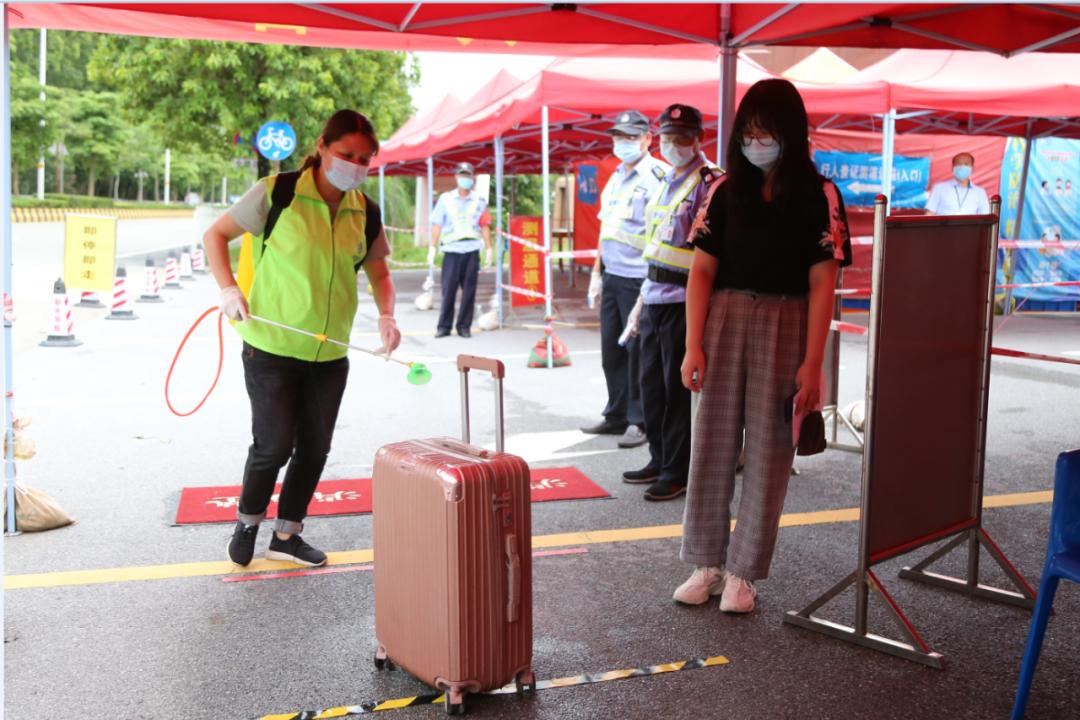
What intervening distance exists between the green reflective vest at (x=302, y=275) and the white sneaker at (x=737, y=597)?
1.83 m

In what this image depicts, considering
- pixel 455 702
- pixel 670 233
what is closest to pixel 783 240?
pixel 670 233

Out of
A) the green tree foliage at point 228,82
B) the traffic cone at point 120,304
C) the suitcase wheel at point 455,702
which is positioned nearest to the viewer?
the suitcase wheel at point 455,702

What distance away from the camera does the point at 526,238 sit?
15203 millimetres

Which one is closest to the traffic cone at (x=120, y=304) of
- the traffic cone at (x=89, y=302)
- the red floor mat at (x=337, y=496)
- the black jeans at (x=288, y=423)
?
the traffic cone at (x=89, y=302)

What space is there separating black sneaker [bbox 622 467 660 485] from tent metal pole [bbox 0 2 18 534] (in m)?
3.17

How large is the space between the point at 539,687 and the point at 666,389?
2.46m

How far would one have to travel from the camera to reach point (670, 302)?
5652 millimetres

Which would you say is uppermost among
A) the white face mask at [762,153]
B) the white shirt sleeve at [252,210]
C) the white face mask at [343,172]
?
the white face mask at [762,153]

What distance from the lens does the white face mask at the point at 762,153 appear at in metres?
3.86

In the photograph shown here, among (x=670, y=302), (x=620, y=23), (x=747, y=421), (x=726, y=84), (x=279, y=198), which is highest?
(x=620, y=23)

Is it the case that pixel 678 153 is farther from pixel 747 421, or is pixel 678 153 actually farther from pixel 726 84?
pixel 747 421

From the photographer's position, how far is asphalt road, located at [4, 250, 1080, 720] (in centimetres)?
349

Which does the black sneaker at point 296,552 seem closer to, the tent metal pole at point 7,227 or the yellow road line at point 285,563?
the yellow road line at point 285,563

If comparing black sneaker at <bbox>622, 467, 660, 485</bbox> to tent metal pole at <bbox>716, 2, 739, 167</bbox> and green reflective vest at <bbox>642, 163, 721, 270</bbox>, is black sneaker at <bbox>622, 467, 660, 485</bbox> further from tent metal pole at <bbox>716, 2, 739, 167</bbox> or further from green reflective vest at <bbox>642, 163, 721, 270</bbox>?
tent metal pole at <bbox>716, 2, 739, 167</bbox>
